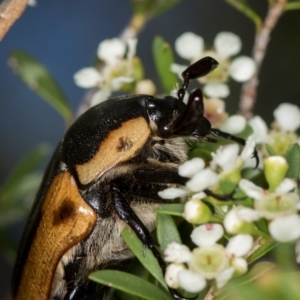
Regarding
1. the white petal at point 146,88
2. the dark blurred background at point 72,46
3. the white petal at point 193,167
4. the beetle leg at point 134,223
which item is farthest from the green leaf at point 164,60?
the dark blurred background at point 72,46

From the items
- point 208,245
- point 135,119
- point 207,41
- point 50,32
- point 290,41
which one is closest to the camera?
point 208,245

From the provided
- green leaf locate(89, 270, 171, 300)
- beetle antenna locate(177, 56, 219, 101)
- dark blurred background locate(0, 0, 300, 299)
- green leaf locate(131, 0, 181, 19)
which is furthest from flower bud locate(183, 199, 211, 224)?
dark blurred background locate(0, 0, 300, 299)

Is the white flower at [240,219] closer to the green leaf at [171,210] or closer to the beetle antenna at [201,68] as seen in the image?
the green leaf at [171,210]

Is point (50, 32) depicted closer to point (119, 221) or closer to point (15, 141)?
point (15, 141)

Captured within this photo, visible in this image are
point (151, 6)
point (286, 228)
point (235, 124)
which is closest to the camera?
point (286, 228)

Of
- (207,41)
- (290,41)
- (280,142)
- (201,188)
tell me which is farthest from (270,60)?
(201,188)

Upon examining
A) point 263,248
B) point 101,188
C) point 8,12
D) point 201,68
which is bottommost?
point 263,248

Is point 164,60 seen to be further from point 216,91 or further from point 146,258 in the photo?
point 146,258

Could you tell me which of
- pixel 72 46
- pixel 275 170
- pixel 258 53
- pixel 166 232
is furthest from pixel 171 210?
pixel 72 46
